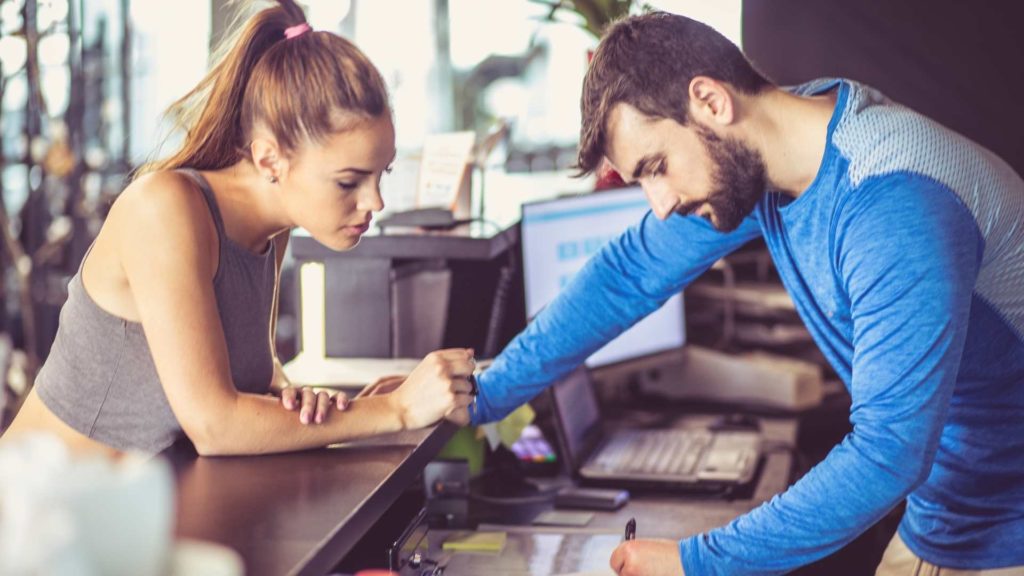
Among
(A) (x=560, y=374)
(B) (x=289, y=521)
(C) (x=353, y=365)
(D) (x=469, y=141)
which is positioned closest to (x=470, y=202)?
(D) (x=469, y=141)

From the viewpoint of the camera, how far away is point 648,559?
152cm

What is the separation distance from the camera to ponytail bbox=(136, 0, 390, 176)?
5.20 feet

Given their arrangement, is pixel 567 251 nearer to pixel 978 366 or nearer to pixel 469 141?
pixel 469 141

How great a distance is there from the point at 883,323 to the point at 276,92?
0.86m

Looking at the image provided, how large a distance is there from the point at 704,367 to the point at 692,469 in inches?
32.9

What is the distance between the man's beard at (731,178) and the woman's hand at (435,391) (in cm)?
40

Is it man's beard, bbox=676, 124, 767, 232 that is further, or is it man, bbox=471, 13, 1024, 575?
man's beard, bbox=676, 124, 767, 232

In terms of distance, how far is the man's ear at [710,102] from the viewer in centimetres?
164

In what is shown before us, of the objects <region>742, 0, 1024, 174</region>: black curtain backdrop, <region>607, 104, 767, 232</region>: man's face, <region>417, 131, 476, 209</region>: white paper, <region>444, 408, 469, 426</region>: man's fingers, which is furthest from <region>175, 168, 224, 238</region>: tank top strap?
<region>742, 0, 1024, 174</region>: black curtain backdrop

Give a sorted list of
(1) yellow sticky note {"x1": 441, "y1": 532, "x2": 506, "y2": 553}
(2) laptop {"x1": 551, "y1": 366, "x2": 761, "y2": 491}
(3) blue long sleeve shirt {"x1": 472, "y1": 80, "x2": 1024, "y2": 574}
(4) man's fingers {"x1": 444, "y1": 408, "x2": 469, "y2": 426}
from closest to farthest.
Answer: (3) blue long sleeve shirt {"x1": 472, "y1": 80, "x2": 1024, "y2": 574} < (4) man's fingers {"x1": 444, "y1": 408, "x2": 469, "y2": 426} < (1) yellow sticky note {"x1": 441, "y1": 532, "x2": 506, "y2": 553} < (2) laptop {"x1": 551, "y1": 366, "x2": 761, "y2": 491}

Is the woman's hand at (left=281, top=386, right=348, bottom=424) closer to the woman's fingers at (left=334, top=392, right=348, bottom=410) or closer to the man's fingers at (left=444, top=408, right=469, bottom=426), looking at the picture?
the woman's fingers at (left=334, top=392, right=348, bottom=410)

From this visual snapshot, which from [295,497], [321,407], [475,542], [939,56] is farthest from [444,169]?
[939,56]

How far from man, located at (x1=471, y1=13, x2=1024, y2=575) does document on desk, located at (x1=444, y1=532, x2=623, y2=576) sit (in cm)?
25

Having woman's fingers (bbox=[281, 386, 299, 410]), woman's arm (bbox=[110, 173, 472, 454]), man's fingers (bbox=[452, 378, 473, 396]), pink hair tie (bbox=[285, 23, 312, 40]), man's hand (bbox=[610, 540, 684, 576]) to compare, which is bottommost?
man's hand (bbox=[610, 540, 684, 576])
